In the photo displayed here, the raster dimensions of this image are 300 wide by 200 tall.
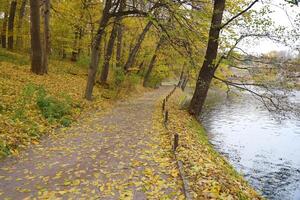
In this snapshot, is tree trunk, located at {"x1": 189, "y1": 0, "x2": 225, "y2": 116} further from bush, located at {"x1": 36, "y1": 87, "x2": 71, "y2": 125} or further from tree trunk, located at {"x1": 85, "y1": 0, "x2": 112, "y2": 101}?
bush, located at {"x1": 36, "y1": 87, "x2": 71, "y2": 125}

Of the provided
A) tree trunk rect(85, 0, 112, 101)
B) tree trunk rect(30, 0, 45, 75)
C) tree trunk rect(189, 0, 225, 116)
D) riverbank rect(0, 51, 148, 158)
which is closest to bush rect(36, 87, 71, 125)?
riverbank rect(0, 51, 148, 158)

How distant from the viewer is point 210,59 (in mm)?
16797

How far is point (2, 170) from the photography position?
25.5 ft

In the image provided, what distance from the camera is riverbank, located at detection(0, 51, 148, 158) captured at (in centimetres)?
983

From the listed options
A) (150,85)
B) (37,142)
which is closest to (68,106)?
(37,142)

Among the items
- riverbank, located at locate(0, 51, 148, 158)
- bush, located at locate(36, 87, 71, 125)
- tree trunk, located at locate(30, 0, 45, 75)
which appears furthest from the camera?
tree trunk, located at locate(30, 0, 45, 75)

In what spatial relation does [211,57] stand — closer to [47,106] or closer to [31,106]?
[47,106]

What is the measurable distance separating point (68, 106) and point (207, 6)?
29.8 feet

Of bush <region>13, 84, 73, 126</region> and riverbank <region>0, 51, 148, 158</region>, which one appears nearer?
riverbank <region>0, 51, 148, 158</region>

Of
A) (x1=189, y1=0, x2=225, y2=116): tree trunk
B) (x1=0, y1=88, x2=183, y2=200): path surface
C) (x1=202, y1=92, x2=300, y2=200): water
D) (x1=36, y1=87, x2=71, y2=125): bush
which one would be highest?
(x1=189, y1=0, x2=225, y2=116): tree trunk

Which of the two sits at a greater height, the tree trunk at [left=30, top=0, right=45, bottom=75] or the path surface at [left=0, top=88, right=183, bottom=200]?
the tree trunk at [left=30, top=0, right=45, bottom=75]

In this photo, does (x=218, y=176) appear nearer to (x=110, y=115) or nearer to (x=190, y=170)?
(x=190, y=170)

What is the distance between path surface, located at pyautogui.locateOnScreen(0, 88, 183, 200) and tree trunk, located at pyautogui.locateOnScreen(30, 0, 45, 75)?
8.69 meters

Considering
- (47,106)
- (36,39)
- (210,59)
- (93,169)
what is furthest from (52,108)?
(210,59)
